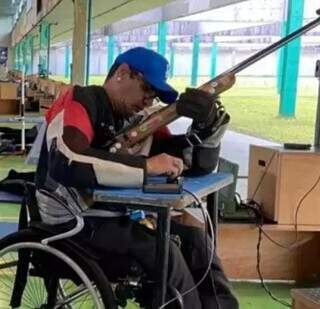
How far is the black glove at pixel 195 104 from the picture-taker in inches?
73.7

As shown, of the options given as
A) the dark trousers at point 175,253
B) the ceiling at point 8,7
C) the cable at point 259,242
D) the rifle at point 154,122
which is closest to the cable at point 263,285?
the cable at point 259,242

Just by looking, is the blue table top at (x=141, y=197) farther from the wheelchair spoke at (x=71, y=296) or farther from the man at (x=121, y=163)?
the wheelchair spoke at (x=71, y=296)

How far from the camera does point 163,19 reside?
8.61 metres

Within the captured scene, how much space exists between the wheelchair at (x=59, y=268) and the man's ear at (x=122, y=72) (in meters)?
0.44

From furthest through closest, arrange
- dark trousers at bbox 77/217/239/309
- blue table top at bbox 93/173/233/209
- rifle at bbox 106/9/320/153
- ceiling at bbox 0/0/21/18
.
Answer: ceiling at bbox 0/0/21/18 → rifle at bbox 106/9/320/153 → dark trousers at bbox 77/217/239/309 → blue table top at bbox 93/173/233/209

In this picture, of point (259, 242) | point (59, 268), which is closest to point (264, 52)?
point (59, 268)

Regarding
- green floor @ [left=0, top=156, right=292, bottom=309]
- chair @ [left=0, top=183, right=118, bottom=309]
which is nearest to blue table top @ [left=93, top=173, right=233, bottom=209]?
chair @ [left=0, top=183, right=118, bottom=309]

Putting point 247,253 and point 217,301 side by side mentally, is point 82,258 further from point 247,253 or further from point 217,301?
point 247,253

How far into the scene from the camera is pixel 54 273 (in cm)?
192

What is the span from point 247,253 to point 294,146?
599 mm

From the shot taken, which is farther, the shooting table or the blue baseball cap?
the blue baseball cap

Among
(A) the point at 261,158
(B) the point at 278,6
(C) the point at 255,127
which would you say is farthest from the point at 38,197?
(C) the point at 255,127

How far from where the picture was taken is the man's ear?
1987 mm

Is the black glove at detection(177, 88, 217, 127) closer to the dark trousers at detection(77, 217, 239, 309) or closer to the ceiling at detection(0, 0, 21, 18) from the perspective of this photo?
the dark trousers at detection(77, 217, 239, 309)
